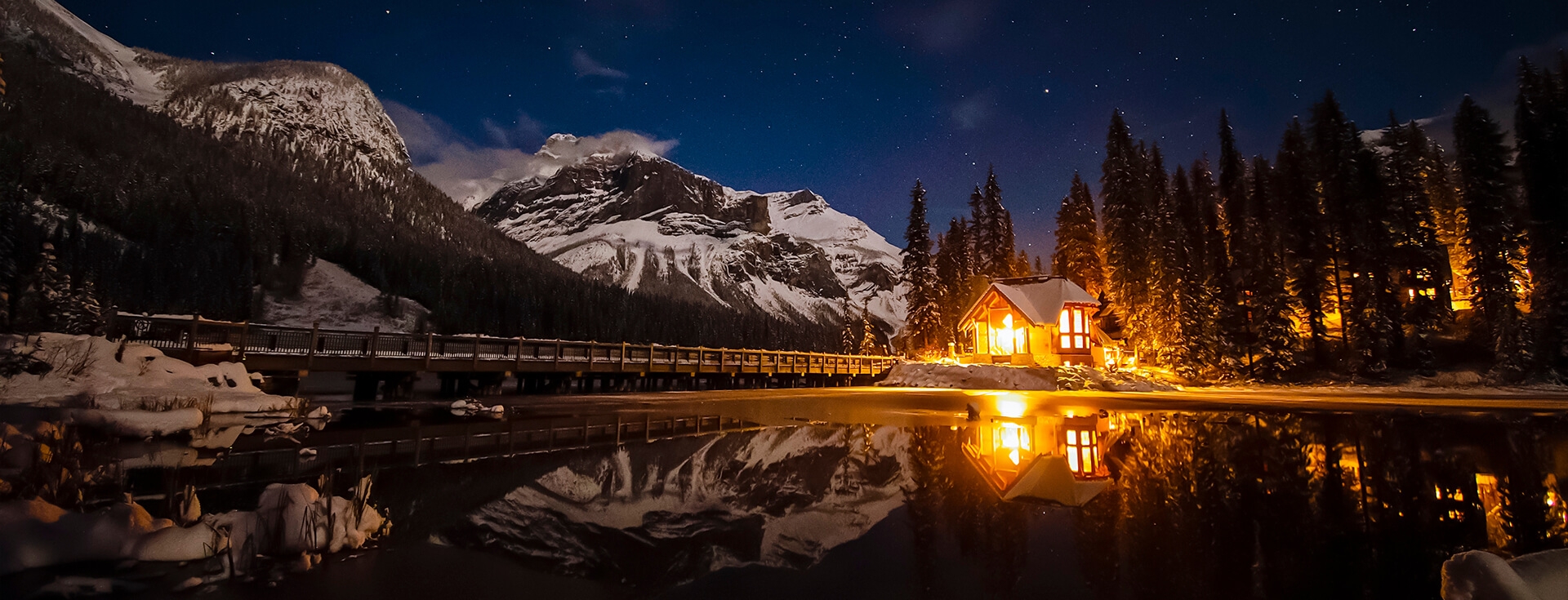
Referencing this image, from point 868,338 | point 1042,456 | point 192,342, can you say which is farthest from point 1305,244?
point 192,342

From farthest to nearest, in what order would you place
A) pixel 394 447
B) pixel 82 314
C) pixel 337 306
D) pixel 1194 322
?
pixel 337 306 < pixel 1194 322 < pixel 82 314 < pixel 394 447

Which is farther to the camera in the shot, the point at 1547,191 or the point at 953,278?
the point at 953,278

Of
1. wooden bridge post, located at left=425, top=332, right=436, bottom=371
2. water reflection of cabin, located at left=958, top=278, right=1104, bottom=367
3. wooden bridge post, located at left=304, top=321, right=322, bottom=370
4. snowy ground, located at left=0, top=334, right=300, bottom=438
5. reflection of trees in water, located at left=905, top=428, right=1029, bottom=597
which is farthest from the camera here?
water reflection of cabin, located at left=958, top=278, right=1104, bottom=367

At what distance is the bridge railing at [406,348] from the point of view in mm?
18406

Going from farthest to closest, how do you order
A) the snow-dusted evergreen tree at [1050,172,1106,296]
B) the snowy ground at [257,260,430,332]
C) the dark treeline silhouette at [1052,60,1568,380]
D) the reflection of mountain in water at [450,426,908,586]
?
the snowy ground at [257,260,430,332] → the snow-dusted evergreen tree at [1050,172,1106,296] → the dark treeline silhouette at [1052,60,1568,380] → the reflection of mountain in water at [450,426,908,586]

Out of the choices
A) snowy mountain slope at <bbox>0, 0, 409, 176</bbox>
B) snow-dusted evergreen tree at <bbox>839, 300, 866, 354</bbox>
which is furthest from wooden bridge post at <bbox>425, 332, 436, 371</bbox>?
snowy mountain slope at <bbox>0, 0, 409, 176</bbox>

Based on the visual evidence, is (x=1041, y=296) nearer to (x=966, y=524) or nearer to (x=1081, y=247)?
(x=1081, y=247)

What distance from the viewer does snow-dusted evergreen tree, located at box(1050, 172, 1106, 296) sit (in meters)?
49.9

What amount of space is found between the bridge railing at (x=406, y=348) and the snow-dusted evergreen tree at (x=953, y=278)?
16469mm

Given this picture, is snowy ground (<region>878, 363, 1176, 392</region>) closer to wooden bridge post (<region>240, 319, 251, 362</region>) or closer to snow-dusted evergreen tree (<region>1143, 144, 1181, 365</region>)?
snow-dusted evergreen tree (<region>1143, 144, 1181, 365</region>)

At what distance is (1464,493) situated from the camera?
6.70 meters

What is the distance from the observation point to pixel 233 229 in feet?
228

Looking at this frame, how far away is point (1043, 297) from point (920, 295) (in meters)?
14.4

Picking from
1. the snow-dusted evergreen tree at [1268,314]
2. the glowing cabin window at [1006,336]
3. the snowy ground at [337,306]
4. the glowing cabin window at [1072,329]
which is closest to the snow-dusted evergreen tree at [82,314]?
the glowing cabin window at [1006,336]
